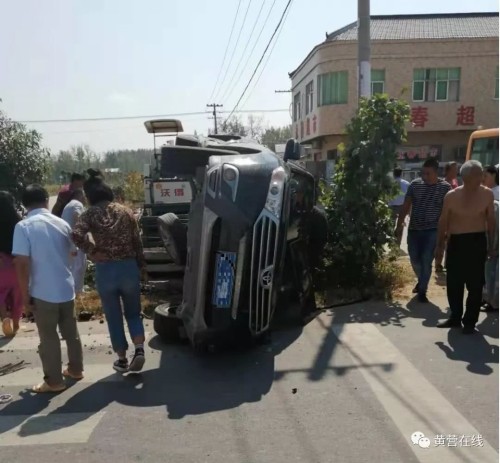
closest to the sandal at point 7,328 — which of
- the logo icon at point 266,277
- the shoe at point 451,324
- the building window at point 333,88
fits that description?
the logo icon at point 266,277

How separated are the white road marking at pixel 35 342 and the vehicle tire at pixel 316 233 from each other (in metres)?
2.24

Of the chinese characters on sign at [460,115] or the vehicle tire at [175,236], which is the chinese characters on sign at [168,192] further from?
the chinese characters on sign at [460,115]

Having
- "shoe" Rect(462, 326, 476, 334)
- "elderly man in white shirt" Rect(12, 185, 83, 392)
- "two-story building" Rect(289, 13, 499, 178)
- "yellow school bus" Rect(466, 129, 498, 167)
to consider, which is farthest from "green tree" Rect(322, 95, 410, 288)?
"two-story building" Rect(289, 13, 499, 178)

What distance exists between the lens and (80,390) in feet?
12.9

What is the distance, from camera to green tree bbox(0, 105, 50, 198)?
32.7 ft

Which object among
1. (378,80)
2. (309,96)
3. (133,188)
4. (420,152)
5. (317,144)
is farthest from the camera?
(309,96)

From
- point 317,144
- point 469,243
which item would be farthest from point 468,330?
point 317,144

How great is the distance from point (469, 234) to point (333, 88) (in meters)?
21.7

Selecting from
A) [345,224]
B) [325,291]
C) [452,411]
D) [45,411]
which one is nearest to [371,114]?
[345,224]

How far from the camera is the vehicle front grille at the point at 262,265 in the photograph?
405 cm

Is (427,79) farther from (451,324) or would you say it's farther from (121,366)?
(121,366)

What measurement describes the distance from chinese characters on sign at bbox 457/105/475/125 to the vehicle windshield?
38.6ft

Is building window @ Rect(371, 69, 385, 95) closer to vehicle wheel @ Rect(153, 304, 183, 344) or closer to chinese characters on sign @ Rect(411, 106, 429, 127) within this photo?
chinese characters on sign @ Rect(411, 106, 429, 127)

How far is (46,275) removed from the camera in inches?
150
